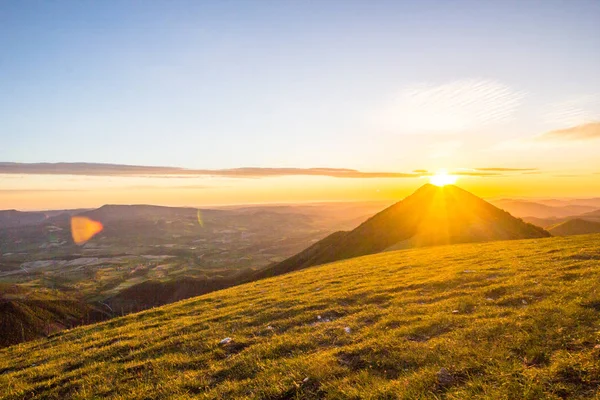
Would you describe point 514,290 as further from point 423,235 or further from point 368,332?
point 423,235

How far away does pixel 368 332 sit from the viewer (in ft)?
44.6

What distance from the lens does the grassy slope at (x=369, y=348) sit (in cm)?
875

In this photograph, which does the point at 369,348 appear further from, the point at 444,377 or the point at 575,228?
the point at 575,228

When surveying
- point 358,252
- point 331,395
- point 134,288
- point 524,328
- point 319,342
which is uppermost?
point 524,328

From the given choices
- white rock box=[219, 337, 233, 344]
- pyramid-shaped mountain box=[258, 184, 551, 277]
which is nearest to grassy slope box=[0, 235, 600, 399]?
white rock box=[219, 337, 233, 344]

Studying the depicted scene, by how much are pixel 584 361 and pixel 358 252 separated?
8060cm

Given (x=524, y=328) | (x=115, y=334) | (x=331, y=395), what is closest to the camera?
(x=331, y=395)

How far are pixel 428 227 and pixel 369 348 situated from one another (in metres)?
76.8

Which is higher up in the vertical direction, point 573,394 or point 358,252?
point 573,394

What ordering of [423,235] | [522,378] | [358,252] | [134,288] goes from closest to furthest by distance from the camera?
[522,378], [423,235], [358,252], [134,288]

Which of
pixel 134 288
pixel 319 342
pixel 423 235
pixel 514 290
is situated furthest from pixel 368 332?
pixel 134 288

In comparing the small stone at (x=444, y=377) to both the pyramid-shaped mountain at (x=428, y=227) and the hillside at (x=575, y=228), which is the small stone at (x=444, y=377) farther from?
the hillside at (x=575, y=228)

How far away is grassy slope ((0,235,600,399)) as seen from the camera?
8750mm

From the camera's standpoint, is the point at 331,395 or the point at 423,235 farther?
the point at 423,235
